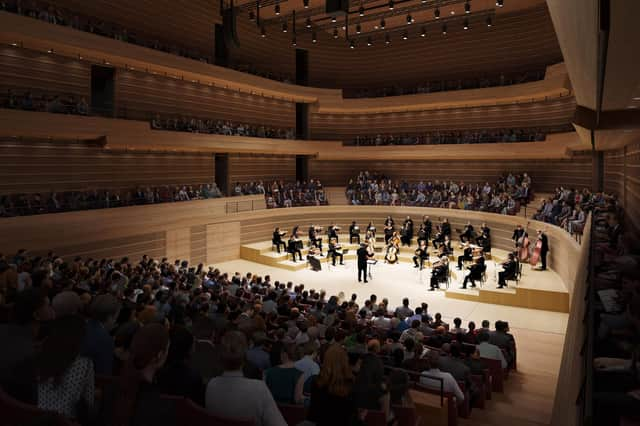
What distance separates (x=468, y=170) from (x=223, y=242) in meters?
14.3

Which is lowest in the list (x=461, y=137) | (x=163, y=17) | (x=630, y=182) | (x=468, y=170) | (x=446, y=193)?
(x=446, y=193)

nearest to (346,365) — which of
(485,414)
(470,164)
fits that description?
(485,414)

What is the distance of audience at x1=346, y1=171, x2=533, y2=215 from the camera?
20597 millimetres

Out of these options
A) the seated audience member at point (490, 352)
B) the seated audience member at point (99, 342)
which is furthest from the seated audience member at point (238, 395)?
the seated audience member at point (490, 352)

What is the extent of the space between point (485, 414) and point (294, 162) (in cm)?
2322

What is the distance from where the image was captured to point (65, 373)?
2.34m

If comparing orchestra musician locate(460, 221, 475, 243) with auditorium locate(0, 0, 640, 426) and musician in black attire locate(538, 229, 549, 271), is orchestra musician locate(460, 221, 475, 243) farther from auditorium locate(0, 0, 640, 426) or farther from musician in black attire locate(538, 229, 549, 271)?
musician in black attire locate(538, 229, 549, 271)

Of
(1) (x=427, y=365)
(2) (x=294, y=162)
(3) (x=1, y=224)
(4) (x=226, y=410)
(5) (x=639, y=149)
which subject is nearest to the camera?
(4) (x=226, y=410)

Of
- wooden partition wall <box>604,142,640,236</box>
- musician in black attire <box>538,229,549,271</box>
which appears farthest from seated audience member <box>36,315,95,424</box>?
musician in black attire <box>538,229,549,271</box>

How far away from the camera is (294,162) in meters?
28.4

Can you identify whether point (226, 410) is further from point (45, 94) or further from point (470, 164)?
point (470, 164)

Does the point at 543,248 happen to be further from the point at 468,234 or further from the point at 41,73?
the point at 41,73

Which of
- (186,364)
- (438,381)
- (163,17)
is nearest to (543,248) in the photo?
(438,381)

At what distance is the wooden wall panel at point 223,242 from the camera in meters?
19.8
